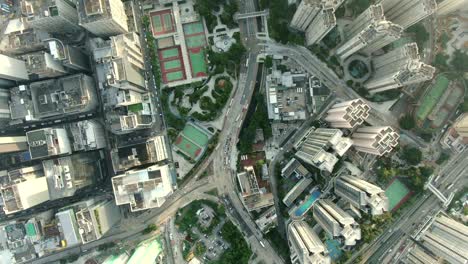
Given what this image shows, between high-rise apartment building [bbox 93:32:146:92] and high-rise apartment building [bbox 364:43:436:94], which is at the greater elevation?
high-rise apartment building [bbox 93:32:146:92]

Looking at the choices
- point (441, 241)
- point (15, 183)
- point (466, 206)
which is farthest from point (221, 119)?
point (466, 206)

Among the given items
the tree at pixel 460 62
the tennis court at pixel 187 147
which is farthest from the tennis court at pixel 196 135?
the tree at pixel 460 62

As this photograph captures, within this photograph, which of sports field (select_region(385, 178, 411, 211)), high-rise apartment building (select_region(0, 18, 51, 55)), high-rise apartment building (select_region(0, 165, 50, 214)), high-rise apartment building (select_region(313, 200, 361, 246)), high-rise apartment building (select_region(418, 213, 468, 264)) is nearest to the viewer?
high-rise apartment building (select_region(313, 200, 361, 246))

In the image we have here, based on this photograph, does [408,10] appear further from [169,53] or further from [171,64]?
[169,53]

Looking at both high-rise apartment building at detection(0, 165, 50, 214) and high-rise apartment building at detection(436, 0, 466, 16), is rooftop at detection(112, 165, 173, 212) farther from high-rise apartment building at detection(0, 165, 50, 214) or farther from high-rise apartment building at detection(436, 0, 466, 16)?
high-rise apartment building at detection(436, 0, 466, 16)

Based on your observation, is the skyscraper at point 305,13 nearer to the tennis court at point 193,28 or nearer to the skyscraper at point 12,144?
the tennis court at point 193,28

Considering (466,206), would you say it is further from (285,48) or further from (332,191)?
(285,48)

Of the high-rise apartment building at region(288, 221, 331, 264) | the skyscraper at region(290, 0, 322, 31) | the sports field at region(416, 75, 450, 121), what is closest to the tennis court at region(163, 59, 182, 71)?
the skyscraper at region(290, 0, 322, 31)
